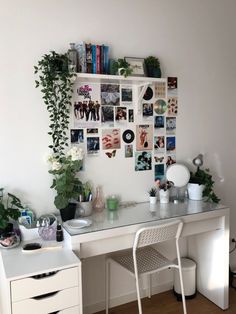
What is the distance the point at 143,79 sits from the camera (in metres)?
2.23

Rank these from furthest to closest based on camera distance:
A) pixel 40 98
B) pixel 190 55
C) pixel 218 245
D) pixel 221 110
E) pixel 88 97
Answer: pixel 221 110
pixel 190 55
pixel 218 245
pixel 88 97
pixel 40 98

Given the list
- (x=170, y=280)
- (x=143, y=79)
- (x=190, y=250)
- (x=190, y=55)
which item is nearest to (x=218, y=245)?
(x=190, y=250)

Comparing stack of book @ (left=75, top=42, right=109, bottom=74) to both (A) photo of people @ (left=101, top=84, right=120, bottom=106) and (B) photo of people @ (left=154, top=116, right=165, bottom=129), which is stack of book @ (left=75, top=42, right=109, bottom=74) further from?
(B) photo of people @ (left=154, top=116, right=165, bottom=129)

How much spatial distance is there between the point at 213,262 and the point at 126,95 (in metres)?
1.46

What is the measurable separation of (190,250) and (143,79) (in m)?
1.50

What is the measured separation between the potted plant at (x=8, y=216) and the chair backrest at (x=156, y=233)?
739 mm

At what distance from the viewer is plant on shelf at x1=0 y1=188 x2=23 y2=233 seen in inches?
72.7

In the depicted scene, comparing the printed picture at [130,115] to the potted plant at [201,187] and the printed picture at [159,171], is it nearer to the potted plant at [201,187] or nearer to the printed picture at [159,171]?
the printed picture at [159,171]

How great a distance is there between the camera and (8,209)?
1918mm

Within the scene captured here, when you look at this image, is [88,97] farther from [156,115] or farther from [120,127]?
[156,115]

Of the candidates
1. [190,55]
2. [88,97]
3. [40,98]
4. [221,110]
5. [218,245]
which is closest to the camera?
[40,98]

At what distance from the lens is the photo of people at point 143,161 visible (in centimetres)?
244

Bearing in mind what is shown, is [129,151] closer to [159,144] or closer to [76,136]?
[159,144]

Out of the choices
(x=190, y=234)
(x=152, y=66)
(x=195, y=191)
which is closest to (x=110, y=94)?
(x=152, y=66)
